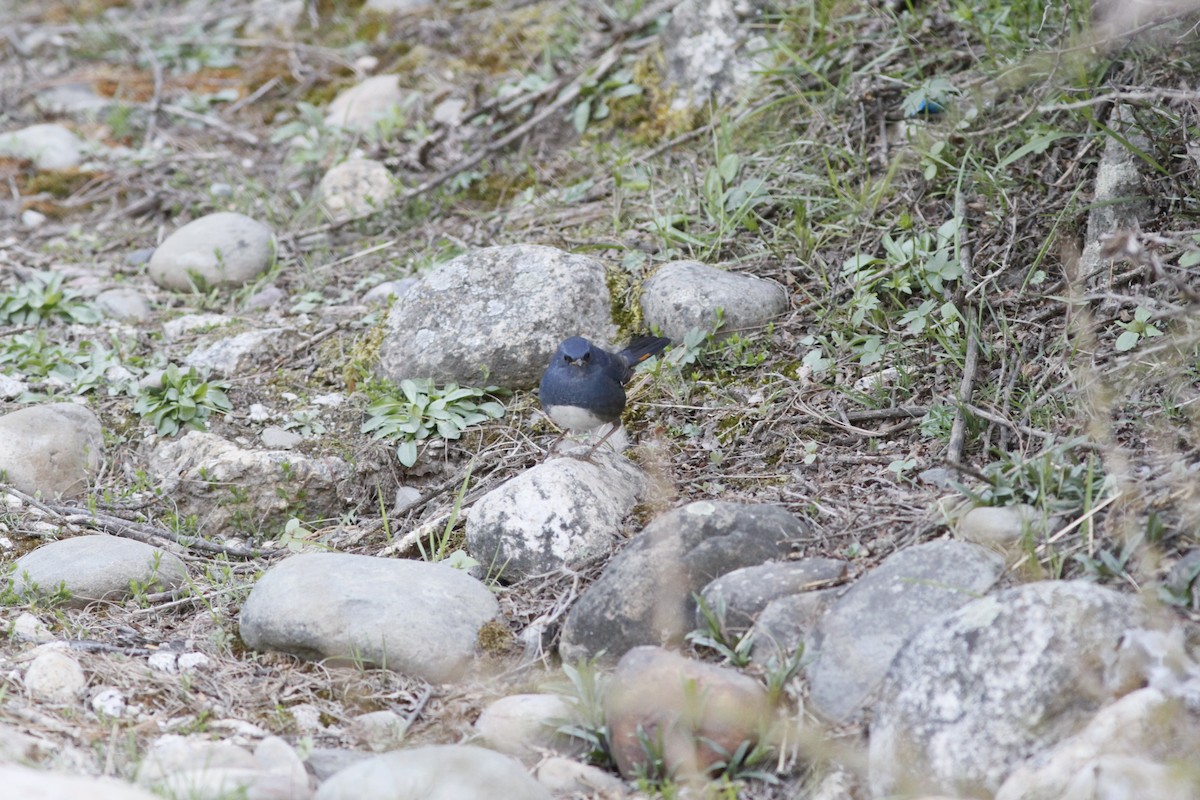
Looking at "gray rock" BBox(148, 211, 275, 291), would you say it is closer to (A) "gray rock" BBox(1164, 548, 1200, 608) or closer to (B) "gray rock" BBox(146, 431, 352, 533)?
(B) "gray rock" BBox(146, 431, 352, 533)

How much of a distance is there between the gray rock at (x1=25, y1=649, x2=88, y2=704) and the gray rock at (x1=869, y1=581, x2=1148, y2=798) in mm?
1972

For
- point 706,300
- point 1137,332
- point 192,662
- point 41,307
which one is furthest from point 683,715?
point 41,307

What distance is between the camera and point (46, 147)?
6414 mm

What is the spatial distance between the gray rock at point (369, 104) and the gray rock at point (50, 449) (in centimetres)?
257

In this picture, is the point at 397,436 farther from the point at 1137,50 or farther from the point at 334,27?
the point at 334,27

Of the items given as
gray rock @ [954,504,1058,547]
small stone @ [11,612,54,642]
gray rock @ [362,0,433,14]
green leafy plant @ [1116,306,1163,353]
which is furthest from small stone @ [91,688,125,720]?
gray rock @ [362,0,433,14]

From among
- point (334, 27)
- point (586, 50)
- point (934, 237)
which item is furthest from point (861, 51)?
point (334, 27)

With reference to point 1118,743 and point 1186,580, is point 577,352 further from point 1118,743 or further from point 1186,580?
point 1118,743

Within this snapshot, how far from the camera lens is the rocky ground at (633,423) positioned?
96.9 inches

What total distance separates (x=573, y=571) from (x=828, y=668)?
0.91 meters

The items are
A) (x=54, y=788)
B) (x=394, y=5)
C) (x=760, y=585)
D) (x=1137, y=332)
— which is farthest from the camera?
(x=394, y=5)

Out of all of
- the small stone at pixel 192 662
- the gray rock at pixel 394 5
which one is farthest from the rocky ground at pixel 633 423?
the gray rock at pixel 394 5

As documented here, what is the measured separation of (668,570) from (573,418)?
37.5 inches

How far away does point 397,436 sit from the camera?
4.09 m
